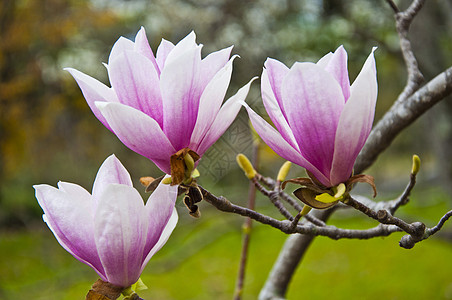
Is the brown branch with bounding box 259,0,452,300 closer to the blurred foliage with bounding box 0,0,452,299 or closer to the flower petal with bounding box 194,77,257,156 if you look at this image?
the flower petal with bounding box 194,77,257,156

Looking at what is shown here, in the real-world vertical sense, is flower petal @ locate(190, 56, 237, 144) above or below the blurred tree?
above

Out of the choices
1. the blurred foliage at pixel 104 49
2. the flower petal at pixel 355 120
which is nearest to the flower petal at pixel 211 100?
the flower petal at pixel 355 120

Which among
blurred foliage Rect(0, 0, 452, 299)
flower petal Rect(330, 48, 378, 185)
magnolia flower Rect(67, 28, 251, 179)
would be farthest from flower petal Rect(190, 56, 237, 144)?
blurred foliage Rect(0, 0, 452, 299)

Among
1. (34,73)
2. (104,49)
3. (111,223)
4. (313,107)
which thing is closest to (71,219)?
(111,223)

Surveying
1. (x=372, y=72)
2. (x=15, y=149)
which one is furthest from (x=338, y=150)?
(x=15, y=149)

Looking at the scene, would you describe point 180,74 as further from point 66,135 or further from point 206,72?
point 66,135

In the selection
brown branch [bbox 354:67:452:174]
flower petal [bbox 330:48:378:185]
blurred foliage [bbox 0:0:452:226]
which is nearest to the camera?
flower petal [bbox 330:48:378:185]

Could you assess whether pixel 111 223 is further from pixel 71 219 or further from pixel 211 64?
pixel 211 64
